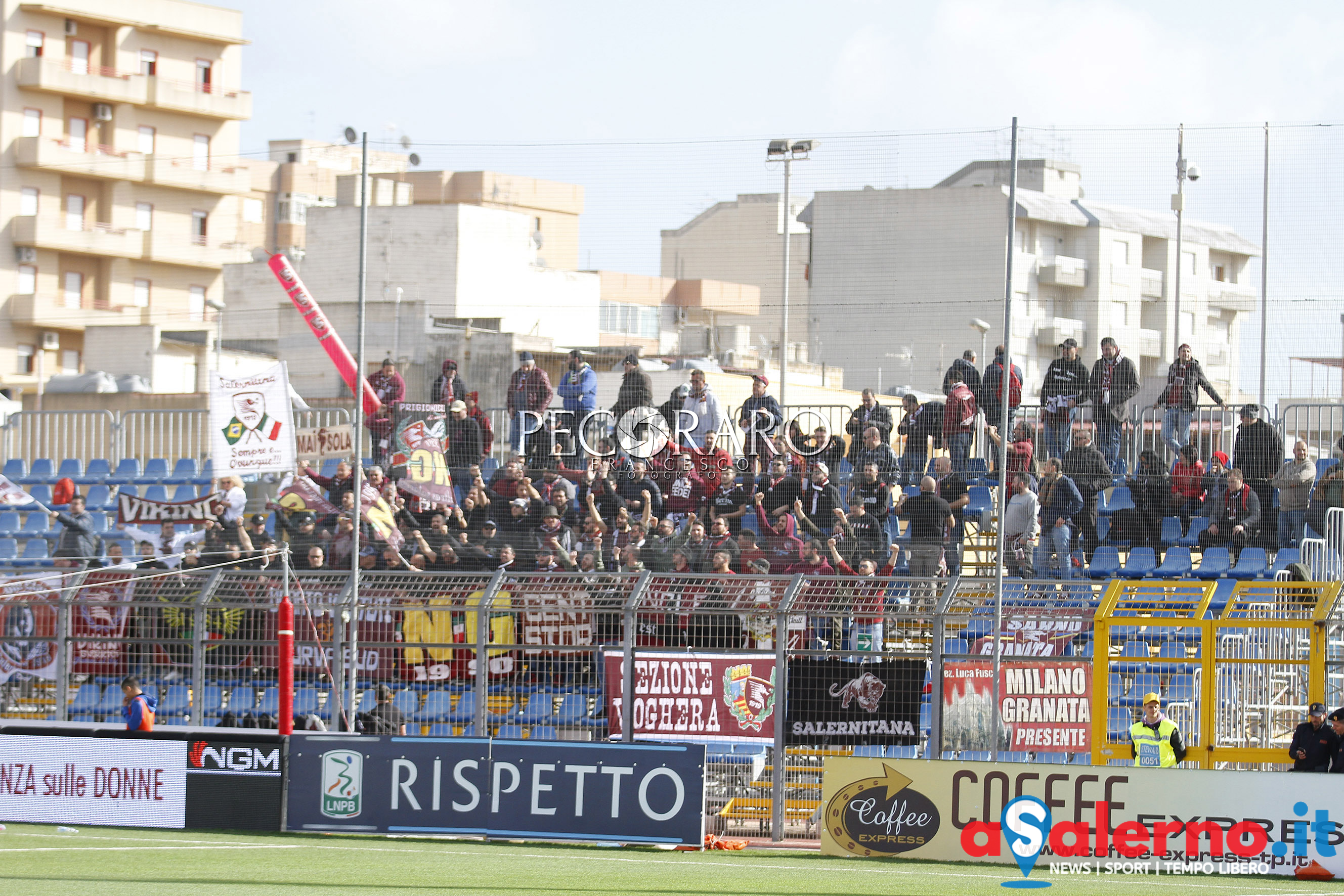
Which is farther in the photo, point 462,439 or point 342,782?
point 462,439

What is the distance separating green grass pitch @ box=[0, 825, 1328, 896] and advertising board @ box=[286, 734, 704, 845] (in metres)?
0.18

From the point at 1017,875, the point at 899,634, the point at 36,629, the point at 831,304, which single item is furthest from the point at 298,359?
the point at 1017,875

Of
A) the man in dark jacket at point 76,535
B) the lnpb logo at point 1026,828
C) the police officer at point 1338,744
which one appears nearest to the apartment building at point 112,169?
the man in dark jacket at point 76,535

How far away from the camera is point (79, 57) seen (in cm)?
5819

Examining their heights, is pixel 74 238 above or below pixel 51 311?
above

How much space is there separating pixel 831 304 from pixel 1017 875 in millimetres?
11857

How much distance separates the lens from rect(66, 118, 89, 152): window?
2298 inches

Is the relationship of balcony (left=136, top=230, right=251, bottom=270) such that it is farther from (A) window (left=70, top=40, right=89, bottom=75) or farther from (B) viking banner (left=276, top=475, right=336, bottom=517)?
(B) viking banner (left=276, top=475, right=336, bottom=517)

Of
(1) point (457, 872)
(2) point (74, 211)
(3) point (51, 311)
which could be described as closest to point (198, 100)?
(2) point (74, 211)

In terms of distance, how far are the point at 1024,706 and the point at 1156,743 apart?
114cm

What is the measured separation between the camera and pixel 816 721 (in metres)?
15.0

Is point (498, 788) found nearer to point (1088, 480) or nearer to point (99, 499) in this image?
point (1088, 480)

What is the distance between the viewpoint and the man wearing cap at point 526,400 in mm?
21938

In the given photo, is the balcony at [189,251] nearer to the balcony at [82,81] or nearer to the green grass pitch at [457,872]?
the balcony at [82,81]
